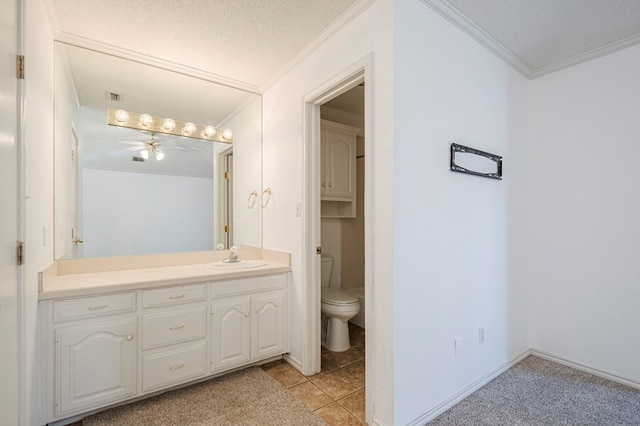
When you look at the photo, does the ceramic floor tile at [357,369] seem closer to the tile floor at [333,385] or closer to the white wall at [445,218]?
the tile floor at [333,385]

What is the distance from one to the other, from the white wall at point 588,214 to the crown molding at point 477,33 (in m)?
0.34

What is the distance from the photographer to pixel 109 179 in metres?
2.22

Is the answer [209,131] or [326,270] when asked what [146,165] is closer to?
[209,131]

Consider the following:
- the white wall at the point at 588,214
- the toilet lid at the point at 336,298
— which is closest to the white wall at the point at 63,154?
the toilet lid at the point at 336,298

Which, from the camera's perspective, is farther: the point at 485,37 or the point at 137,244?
the point at 137,244

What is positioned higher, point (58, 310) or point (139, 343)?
point (58, 310)

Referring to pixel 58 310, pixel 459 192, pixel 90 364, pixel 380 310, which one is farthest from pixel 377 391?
pixel 58 310

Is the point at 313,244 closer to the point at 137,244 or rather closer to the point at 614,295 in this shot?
the point at 137,244

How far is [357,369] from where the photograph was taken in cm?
237

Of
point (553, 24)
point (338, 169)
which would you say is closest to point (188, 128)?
point (338, 169)

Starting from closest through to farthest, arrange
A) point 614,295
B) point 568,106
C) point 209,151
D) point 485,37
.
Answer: point 485,37 < point 614,295 < point 568,106 < point 209,151

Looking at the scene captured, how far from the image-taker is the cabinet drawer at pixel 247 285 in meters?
2.15

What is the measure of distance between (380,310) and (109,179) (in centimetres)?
213

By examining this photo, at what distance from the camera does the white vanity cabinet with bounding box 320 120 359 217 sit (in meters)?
3.19
